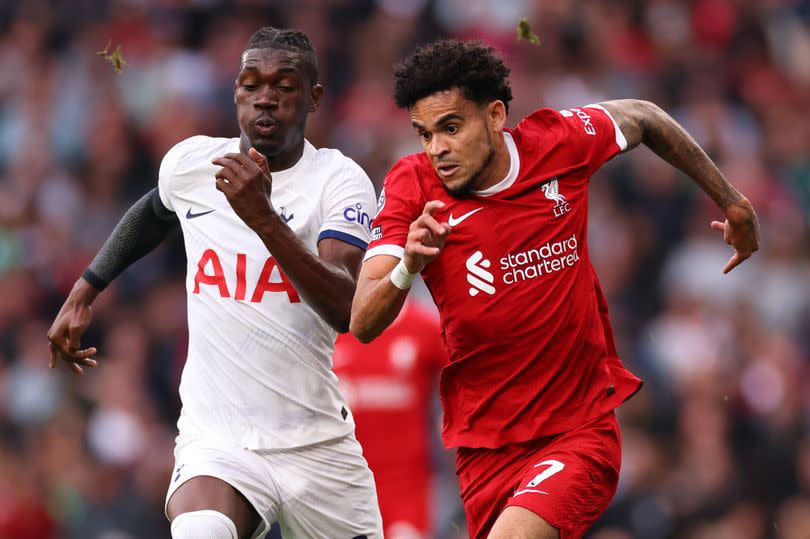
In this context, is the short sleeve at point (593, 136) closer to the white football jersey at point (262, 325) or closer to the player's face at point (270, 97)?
the white football jersey at point (262, 325)

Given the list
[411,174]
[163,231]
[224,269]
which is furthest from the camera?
[163,231]

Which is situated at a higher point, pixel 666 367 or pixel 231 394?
pixel 231 394

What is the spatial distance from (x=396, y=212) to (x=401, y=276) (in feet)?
1.35

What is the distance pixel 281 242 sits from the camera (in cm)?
557

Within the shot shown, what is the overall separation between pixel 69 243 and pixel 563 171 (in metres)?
6.70

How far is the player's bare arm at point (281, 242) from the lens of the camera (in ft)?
18.1

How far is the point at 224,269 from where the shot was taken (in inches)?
241

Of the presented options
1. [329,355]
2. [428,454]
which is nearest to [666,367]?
[428,454]

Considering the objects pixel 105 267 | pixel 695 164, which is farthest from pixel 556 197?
pixel 105 267

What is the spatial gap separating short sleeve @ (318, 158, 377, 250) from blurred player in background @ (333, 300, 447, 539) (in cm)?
228

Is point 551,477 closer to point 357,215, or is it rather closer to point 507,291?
point 507,291

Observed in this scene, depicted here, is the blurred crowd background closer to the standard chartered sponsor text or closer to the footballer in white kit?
the footballer in white kit

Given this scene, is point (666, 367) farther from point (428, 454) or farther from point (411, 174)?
point (411, 174)

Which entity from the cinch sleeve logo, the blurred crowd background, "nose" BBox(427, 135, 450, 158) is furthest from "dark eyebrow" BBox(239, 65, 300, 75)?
the blurred crowd background
